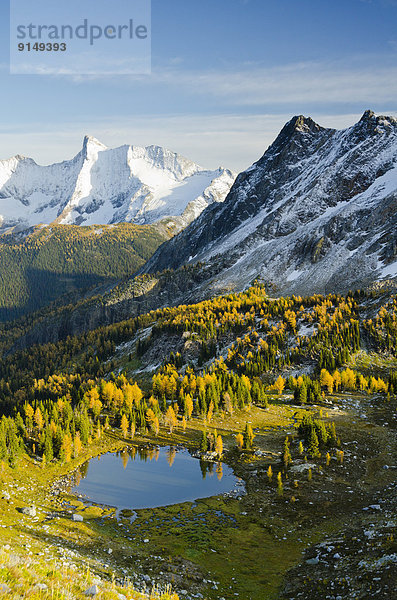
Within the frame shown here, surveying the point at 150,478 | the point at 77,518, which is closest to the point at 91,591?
the point at 77,518

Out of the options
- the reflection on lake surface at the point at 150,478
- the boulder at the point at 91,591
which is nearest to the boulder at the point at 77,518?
the reflection on lake surface at the point at 150,478

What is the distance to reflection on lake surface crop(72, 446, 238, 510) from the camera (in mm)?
65625

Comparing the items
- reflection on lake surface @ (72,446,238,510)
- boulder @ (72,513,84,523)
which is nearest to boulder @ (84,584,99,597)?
boulder @ (72,513,84,523)

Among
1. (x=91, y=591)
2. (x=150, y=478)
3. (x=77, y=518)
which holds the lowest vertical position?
(x=150, y=478)

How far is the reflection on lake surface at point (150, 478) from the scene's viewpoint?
6562cm

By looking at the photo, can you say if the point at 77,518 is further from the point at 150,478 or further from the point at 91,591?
the point at 91,591

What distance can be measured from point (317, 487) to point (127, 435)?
4271cm

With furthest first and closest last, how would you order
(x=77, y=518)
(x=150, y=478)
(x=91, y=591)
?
(x=150, y=478) → (x=77, y=518) → (x=91, y=591)

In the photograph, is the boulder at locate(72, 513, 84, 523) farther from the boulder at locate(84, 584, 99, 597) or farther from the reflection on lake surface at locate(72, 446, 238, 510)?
the boulder at locate(84, 584, 99, 597)

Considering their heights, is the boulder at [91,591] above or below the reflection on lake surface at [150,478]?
above

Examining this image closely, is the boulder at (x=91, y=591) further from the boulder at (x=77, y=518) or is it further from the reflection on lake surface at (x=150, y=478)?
the reflection on lake surface at (x=150, y=478)

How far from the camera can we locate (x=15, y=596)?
1964cm

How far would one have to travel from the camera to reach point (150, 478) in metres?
73.8

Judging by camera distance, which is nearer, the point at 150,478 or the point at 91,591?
the point at 91,591
